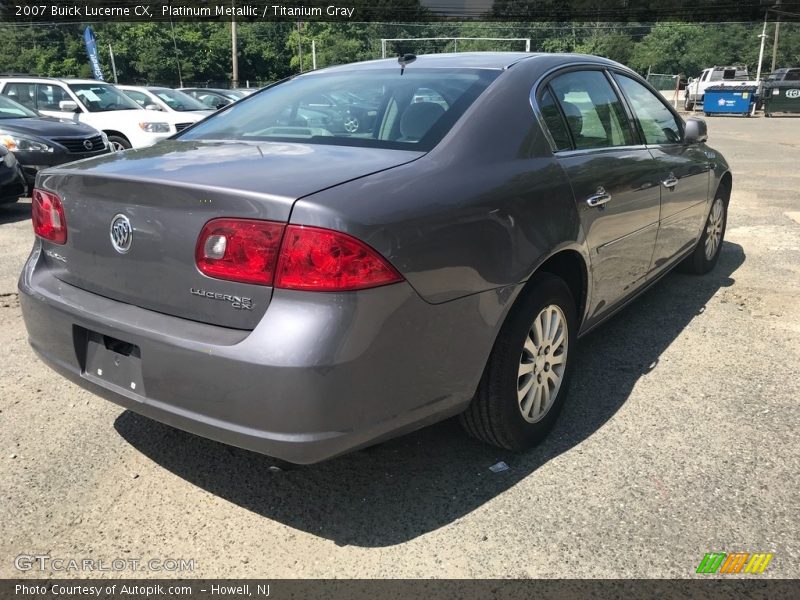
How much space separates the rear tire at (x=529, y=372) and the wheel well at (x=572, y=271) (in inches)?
3.5

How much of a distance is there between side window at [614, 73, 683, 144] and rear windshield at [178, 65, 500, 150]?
1360 millimetres

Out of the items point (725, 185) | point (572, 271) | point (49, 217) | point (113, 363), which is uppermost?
point (49, 217)

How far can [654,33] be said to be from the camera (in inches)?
2721

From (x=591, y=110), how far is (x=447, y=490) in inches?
79.9

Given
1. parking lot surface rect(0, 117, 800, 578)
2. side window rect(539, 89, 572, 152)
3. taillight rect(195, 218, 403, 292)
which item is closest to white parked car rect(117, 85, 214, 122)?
parking lot surface rect(0, 117, 800, 578)

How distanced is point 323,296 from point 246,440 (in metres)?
0.51

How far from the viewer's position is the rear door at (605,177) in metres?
3.00

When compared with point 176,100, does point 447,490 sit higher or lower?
lower

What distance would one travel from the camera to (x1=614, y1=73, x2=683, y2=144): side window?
3.89 m

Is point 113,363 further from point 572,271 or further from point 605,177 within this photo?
point 605,177

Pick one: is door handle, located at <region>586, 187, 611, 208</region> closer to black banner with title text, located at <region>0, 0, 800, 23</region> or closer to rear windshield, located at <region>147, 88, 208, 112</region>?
rear windshield, located at <region>147, 88, 208, 112</region>

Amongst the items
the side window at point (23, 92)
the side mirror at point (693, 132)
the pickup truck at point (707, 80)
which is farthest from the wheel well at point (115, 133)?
the pickup truck at point (707, 80)

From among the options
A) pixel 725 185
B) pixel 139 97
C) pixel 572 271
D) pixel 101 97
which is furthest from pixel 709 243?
pixel 139 97

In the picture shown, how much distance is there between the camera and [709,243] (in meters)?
5.34
